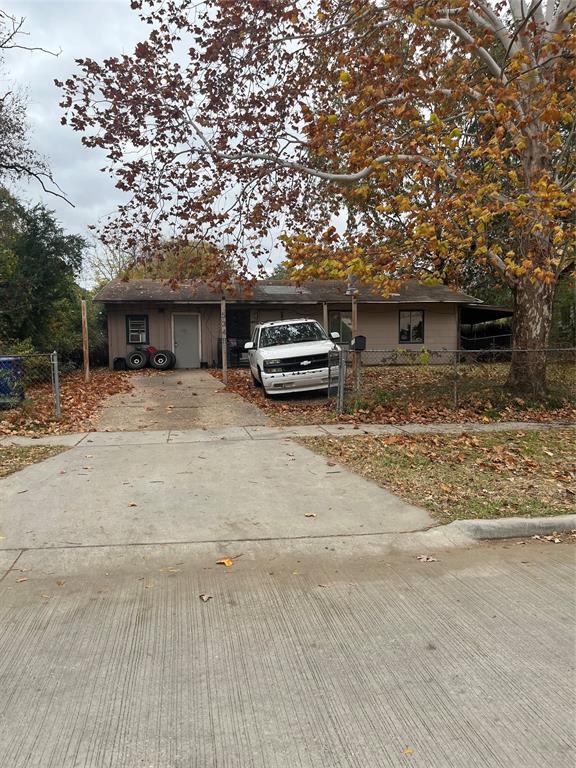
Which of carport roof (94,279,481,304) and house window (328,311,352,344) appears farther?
house window (328,311,352,344)

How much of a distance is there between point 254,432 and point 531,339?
6240mm

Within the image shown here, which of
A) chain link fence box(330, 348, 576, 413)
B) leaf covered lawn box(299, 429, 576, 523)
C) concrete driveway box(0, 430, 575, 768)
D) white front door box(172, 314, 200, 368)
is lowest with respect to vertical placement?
concrete driveway box(0, 430, 575, 768)

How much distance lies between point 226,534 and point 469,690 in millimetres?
2511

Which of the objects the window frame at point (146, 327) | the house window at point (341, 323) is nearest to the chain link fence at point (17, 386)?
the window frame at point (146, 327)

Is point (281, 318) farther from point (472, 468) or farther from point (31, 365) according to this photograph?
point (472, 468)

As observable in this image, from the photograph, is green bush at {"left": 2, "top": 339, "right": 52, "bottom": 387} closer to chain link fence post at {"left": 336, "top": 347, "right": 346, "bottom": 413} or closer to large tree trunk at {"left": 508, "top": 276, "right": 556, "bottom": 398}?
chain link fence post at {"left": 336, "top": 347, "right": 346, "bottom": 413}

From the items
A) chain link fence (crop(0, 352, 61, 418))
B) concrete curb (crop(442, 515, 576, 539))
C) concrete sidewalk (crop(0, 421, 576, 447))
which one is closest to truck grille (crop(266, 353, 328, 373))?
concrete sidewalk (crop(0, 421, 576, 447))

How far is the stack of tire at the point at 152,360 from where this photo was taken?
20.3m

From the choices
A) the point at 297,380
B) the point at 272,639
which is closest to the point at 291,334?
the point at 297,380

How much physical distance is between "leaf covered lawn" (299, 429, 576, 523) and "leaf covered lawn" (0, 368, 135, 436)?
4.45m

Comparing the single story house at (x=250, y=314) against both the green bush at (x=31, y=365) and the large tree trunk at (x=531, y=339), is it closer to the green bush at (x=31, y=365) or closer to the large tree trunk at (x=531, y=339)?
the green bush at (x=31, y=365)

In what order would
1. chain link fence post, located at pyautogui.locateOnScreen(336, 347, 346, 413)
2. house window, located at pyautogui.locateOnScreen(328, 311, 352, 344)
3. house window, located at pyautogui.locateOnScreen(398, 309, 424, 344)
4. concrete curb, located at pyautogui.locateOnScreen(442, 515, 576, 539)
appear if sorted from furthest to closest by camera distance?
house window, located at pyautogui.locateOnScreen(398, 309, 424, 344), house window, located at pyautogui.locateOnScreen(328, 311, 352, 344), chain link fence post, located at pyautogui.locateOnScreen(336, 347, 346, 413), concrete curb, located at pyautogui.locateOnScreen(442, 515, 576, 539)

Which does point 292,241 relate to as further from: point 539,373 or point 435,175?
point 539,373

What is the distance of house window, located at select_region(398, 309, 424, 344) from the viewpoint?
2314 cm
